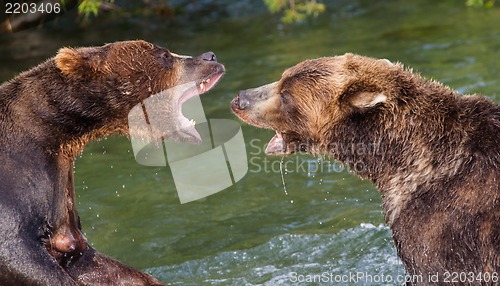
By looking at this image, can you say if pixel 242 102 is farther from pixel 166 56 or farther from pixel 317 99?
pixel 166 56

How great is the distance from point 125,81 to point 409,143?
6.66 feet

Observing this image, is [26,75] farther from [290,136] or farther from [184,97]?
[290,136]

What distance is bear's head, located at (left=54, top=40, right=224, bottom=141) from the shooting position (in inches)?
249

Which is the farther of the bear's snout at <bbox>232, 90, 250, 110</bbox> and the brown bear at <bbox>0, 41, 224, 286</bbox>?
the bear's snout at <bbox>232, 90, 250, 110</bbox>

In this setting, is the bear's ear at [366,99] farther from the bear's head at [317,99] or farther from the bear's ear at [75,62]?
the bear's ear at [75,62]

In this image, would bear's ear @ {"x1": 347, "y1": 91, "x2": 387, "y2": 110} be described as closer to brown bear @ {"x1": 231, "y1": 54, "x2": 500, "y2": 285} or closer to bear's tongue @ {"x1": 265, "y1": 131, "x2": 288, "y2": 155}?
brown bear @ {"x1": 231, "y1": 54, "x2": 500, "y2": 285}

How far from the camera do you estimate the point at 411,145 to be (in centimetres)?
571

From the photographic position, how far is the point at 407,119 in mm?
5707

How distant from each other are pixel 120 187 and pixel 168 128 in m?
3.04

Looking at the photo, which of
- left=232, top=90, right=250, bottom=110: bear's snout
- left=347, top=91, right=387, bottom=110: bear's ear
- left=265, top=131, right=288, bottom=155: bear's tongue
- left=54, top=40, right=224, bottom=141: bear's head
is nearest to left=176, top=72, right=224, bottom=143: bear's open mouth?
left=54, top=40, right=224, bottom=141: bear's head

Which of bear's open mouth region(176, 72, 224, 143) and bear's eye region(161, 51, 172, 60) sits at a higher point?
bear's eye region(161, 51, 172, 60)

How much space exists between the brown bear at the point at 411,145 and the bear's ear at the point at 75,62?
108 centimetres

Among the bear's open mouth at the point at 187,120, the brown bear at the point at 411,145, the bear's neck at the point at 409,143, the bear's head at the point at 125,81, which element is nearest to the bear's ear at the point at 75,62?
the bear's head at the point at 125,81

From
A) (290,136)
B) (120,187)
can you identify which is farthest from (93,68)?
(120,187)
